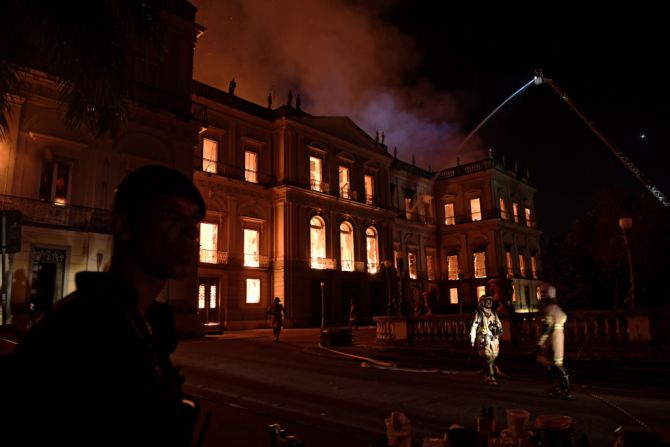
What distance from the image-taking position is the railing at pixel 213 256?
25.3 m

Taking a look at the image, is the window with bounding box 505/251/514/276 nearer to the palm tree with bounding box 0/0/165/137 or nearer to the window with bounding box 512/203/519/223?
the window with bounding box 512/203/519/223

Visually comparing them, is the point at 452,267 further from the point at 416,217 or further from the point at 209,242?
the point at 209,242

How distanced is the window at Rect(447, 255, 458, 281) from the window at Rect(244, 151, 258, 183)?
21.8m

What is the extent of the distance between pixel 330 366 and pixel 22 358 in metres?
10.9

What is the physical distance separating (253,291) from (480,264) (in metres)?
22.7

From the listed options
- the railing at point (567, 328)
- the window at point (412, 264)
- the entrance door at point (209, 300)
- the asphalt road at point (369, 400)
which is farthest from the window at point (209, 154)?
the window at point (412, 264)

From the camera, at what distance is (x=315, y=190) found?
99.7 ft

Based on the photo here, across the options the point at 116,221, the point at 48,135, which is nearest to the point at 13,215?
the point at 116,221

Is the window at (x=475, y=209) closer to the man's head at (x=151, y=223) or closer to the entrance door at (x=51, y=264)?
the entrance door at (x=51, y=264)

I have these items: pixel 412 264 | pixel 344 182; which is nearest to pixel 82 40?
pixel 344 182

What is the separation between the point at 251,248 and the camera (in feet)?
91.9

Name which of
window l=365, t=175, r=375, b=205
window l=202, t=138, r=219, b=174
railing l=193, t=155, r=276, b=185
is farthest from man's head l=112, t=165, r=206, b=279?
window l=365, t=175, r=375, b=205

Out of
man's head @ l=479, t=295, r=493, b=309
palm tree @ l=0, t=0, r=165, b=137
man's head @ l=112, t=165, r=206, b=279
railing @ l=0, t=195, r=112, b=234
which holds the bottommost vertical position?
man's head @ l=479, t=295, r=493, b=309

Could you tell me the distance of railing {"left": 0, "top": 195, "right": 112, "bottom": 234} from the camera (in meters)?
Answer: 15.6
